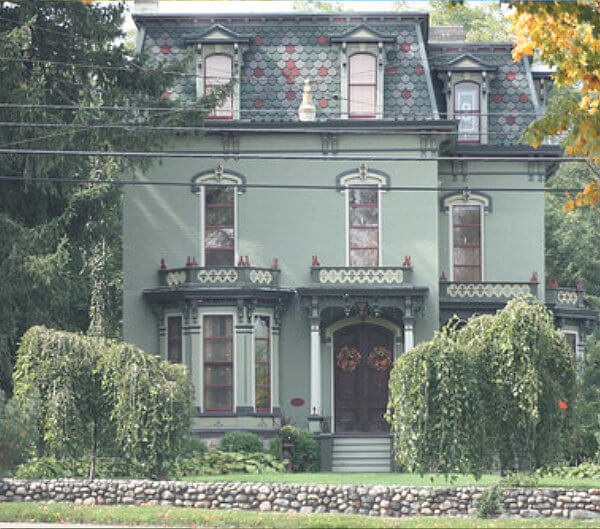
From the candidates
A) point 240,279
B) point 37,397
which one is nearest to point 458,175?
point 240,279

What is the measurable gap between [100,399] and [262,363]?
993 centimetres

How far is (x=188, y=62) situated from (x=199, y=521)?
15.7 metres

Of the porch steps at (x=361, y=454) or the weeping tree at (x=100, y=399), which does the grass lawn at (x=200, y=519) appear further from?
the porch steps at (x=361, y=454)

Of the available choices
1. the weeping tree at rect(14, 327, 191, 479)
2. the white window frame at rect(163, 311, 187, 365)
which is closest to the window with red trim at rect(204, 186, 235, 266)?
the white window frame at rect(163, 311, 187, 365)

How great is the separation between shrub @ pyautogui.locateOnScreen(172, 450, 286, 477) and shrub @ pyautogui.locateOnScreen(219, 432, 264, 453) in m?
0.65

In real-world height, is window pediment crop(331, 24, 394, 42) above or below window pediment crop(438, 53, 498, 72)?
above

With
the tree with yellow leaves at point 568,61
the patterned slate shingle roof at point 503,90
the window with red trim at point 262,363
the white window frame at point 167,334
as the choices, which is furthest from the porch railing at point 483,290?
the tree with yellow leaves at point 568,61

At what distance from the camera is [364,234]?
41.1 m

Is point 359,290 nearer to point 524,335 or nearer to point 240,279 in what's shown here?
point 240,279

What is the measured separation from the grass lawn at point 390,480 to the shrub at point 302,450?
11.2ft

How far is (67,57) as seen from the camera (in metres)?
37.4

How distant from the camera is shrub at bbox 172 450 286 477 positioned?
35031 millimetres

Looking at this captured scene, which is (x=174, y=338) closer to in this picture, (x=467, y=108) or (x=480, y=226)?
(x=480, y=226)

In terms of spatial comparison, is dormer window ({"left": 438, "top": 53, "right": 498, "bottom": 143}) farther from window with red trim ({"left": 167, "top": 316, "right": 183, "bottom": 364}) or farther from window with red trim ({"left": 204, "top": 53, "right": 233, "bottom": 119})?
window with red trim ({"left": 167, "top": 316, "right": 183, "bottom": 364})
